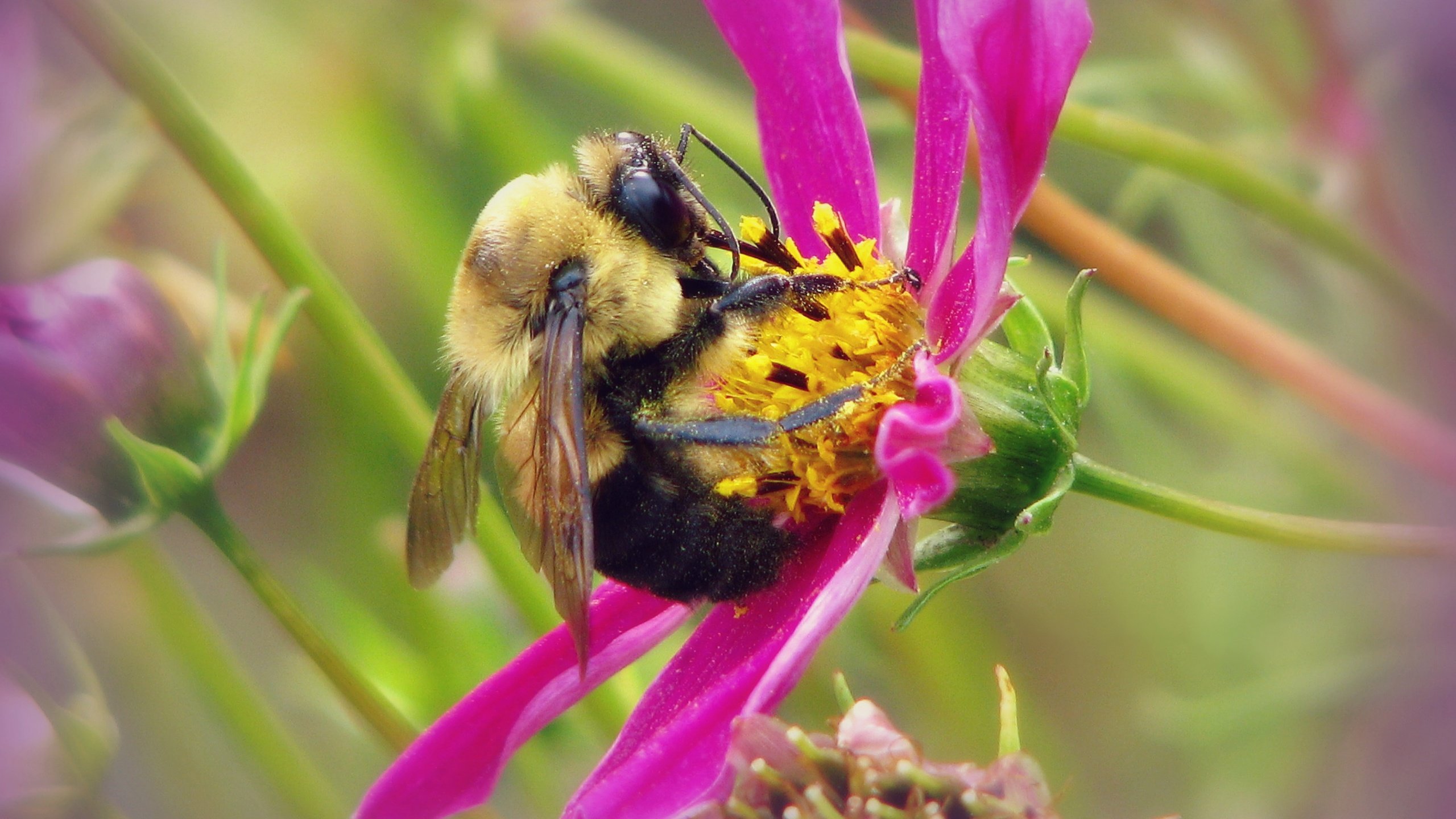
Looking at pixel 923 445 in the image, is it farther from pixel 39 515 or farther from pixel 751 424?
pixel 39 515

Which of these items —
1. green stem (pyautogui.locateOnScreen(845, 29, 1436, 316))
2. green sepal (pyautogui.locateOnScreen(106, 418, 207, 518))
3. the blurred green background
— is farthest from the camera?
the blurred green background

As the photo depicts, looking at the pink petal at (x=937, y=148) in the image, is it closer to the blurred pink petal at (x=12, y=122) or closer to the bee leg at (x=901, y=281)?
the bee leg at (x=901, y=281)

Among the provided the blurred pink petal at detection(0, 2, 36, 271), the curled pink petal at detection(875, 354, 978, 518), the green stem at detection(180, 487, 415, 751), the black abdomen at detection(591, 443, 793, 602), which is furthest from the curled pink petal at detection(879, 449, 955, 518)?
the blurred pink petal at detection(0, 2, 36, 271)

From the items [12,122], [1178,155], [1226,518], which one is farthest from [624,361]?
[12,122]

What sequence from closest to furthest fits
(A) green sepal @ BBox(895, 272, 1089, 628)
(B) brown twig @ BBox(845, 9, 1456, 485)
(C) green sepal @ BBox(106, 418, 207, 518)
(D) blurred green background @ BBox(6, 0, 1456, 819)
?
(A) green sepal @ BBox(895, 272, 1089, 628) < (C) green sepal @ BBox(106, 418, 207, 518) < (B) brown twig @ BBox(845, 9, 1456, 485) < (D) blurred green background @ BBox(6, 0, 1456, 819)

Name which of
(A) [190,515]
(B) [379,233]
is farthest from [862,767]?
(B) [379,233]

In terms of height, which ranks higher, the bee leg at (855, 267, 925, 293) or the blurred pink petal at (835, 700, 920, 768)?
the bee leg at (855, 267, 925, 293)

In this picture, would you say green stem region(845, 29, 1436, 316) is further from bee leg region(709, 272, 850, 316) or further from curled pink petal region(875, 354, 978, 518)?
curled pink petal region(875, 354, 978, 518)
